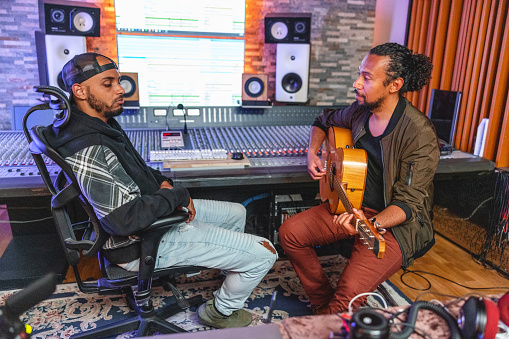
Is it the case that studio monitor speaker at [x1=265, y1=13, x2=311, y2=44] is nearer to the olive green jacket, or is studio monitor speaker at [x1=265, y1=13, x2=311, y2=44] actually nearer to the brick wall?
the brick wall

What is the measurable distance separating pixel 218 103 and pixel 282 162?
1.37 m

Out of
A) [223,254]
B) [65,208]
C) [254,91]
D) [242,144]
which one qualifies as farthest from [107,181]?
[254,91]

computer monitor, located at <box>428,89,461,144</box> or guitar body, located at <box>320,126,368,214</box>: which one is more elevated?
computer monitor, located at <box>428,89,461,144</box>

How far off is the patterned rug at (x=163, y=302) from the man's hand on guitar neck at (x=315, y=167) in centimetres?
73

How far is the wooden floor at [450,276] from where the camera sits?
94.2 inches

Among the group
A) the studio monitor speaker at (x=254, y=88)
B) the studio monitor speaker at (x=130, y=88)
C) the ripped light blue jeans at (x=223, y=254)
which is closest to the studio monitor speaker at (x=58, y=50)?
the studio monitor speaker at (x=130, y=88)

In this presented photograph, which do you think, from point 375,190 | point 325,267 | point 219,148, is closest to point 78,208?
point 219,148

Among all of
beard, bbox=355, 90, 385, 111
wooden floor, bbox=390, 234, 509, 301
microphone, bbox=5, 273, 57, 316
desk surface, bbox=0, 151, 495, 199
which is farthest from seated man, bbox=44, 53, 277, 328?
wooden floor, bbox=390, 234, 509, 301

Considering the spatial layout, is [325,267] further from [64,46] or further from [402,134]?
[64,46]

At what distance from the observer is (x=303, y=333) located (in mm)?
867

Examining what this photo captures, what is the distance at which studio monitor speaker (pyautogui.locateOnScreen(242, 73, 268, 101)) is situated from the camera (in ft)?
9.18

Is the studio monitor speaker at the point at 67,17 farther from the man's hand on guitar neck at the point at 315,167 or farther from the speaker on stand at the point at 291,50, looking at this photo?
the man's hand on guitar neck at the point at 315,167

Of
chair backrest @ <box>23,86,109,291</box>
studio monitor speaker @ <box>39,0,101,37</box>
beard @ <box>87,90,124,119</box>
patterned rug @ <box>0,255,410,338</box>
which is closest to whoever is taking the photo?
chair backrest @ <box>23,86,109,291</box>

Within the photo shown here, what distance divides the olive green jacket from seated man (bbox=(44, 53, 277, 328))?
2.10 ft
